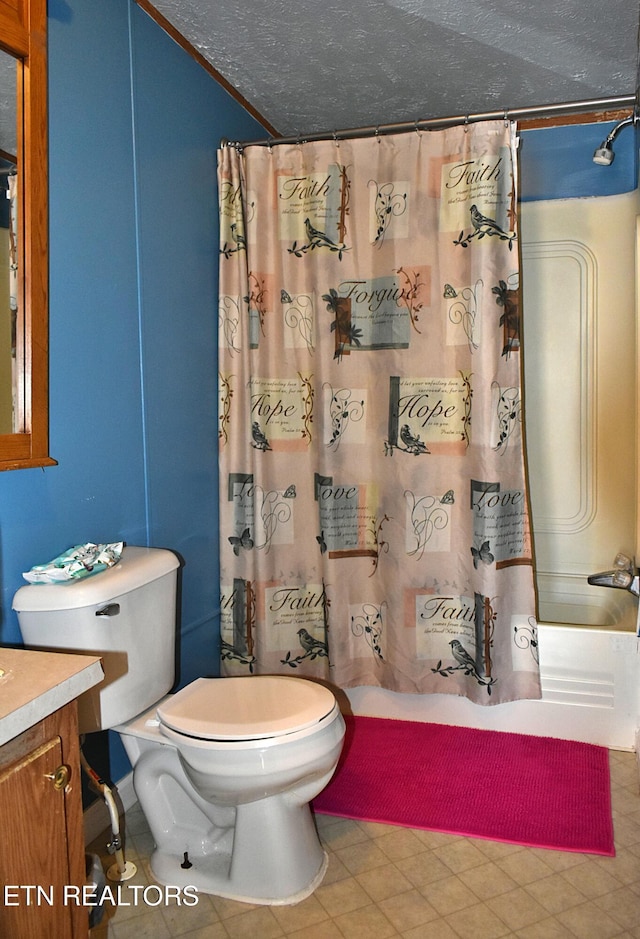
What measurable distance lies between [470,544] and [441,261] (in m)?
0.93

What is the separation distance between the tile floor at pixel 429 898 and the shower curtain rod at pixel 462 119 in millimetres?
2033

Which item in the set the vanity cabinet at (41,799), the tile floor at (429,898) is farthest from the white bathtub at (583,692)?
the vanity cabinet at (41,799)

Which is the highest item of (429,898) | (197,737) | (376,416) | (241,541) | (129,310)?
(129,310)

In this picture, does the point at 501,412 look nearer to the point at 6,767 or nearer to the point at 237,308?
the point at 237,308

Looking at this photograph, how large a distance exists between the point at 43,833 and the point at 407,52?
2345 mm

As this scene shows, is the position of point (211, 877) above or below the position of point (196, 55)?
below

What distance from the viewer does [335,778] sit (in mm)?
2330

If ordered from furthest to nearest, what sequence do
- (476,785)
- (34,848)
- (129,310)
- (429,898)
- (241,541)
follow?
→ (241,541)
(476,785)
(129,310)
(429,898)
(34,848)

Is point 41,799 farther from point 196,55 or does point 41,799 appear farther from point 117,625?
point 196,55

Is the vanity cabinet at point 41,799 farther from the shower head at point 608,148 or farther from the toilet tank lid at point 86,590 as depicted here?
the shower head at point 608,148

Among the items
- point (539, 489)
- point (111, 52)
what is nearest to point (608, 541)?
point (539, 489)

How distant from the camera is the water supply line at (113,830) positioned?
1.62 metres

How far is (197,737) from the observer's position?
169 cm

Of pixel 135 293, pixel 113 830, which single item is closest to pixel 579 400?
pixel 135 293
